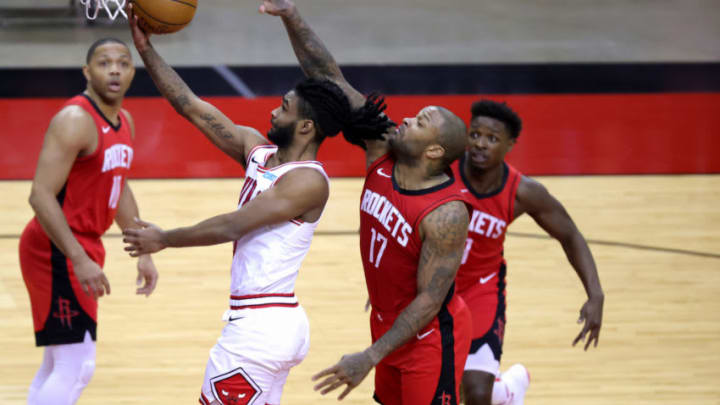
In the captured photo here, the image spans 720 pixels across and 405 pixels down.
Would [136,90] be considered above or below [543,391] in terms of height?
above

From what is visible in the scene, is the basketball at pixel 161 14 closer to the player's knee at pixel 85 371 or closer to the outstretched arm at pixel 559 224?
the player's knee at pixel 85 371

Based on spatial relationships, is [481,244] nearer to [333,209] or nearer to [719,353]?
[719,353]

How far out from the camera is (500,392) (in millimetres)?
4230

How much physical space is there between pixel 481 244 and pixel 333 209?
15.0 feet

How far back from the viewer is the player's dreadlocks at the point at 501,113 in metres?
4.12

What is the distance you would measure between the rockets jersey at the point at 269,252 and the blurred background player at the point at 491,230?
3.80 feet

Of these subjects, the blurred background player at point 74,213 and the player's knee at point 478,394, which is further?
the player's knee at point 478,394

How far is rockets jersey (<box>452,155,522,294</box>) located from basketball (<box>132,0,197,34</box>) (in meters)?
1.53

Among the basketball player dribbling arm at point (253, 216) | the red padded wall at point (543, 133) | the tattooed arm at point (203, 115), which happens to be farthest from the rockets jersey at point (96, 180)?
the red padded wall at point (543, 133)

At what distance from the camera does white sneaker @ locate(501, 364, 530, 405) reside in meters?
4.31

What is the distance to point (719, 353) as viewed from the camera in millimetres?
5449

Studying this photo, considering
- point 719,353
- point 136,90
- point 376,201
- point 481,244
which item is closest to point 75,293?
point 376,201

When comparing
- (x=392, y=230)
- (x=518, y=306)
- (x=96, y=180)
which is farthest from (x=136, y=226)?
(x=518, y=306)

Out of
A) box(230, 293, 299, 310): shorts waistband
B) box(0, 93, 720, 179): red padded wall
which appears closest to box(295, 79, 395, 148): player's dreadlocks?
box(230, 293, 299, 310): shorts waistband
